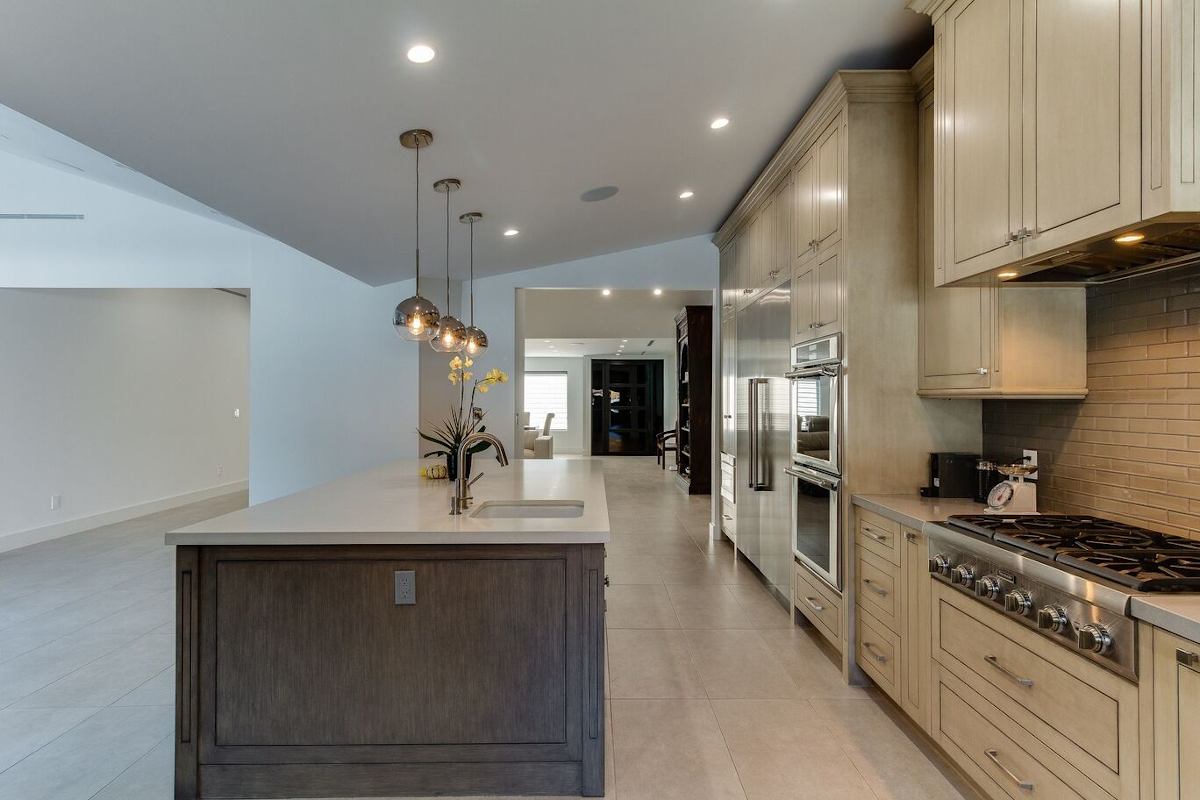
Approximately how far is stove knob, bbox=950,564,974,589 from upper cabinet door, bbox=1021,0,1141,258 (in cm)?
97

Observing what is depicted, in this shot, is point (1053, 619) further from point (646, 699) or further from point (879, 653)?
point (646, 699)

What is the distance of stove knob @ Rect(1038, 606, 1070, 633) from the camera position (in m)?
1.52

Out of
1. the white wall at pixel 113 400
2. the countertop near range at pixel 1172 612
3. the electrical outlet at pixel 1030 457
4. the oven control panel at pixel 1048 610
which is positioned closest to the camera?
the countertop near range at pixel 1172 612

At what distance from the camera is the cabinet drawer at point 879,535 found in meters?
2.45

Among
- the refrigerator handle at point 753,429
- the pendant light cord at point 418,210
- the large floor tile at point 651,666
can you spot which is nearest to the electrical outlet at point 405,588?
the large floor tile at point 651,666

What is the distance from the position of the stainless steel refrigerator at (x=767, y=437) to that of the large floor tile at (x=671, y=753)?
4.36ft

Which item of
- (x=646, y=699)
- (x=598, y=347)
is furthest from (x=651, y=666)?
(x=598, y=347)

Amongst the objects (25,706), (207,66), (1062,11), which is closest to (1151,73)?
(1062,11)

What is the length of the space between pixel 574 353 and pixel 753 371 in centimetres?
1045

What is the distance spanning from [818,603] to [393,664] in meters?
2.11

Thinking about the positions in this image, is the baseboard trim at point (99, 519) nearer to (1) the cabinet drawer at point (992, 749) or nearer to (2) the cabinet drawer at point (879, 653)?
(2) the cabinet drawer at point (879, 653)

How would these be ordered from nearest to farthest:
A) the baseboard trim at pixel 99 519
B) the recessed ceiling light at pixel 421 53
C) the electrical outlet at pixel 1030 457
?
1. the recessed ceiling light at pixel 421 53
2. the electrical outlet at pixel 1030 457
3. the baseboard trim at pixel 99 519

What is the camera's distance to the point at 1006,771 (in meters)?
1.73

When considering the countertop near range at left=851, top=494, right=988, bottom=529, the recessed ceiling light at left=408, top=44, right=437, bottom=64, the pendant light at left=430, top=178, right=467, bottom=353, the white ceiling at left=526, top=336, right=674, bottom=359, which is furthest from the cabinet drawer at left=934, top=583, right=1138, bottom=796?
the white ceiling at left=526, top=336, right=674, bottom=359
